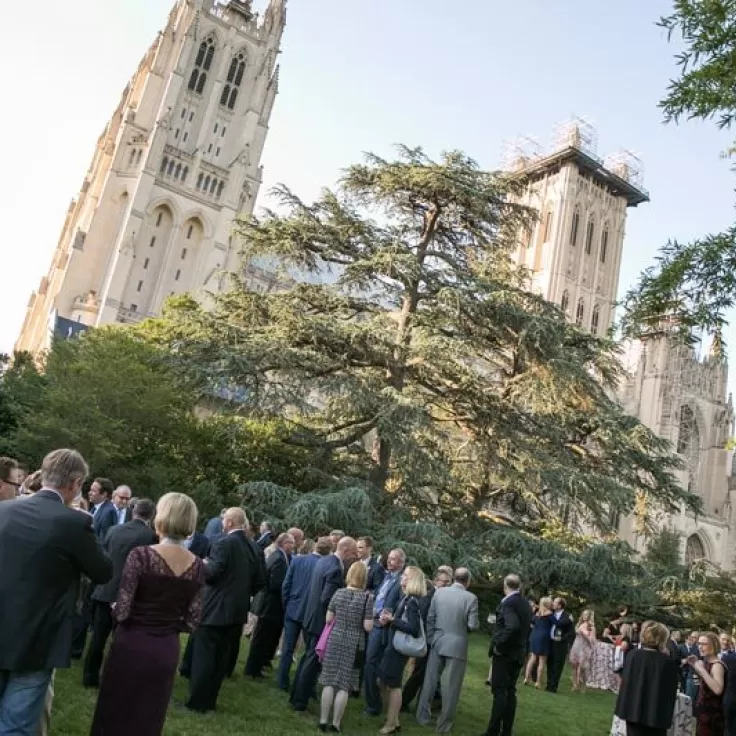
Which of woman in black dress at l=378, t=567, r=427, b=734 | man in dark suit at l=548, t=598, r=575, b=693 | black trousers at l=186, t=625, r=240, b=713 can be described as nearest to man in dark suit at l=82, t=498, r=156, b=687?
black trousers at l=186, t=625, r=240, b=713

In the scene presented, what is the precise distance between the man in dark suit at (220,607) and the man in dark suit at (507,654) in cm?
260

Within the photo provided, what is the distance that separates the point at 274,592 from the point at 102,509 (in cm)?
206

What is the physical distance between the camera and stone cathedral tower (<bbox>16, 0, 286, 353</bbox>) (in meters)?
57.8

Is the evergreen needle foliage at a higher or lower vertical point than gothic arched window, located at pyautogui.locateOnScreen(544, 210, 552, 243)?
lower

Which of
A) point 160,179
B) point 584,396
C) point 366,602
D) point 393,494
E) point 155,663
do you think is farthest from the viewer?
point 160,179

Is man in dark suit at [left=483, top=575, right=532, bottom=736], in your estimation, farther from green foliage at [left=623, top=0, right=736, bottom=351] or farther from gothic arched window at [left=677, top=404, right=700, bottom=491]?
gothic arched window at [left=677, top=404, right=700, bottom=491]

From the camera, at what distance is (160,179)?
59.1m

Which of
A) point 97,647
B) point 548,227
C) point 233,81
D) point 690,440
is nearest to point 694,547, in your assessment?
point 690,440

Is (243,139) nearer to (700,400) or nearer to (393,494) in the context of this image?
(700,400)

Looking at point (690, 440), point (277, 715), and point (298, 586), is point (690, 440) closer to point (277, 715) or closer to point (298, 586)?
point (298, 586)

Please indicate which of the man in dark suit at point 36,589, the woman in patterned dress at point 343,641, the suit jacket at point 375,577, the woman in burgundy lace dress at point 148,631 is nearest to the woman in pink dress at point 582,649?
the suit jacket at point 375,577

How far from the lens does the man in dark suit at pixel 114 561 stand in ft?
19.7

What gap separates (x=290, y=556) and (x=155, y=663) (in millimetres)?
4746

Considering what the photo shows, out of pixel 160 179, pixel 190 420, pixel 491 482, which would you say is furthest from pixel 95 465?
pixel 160 179
